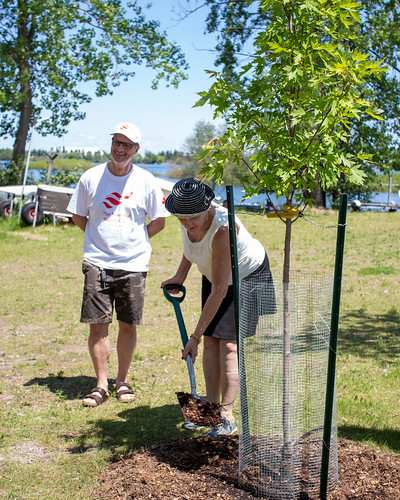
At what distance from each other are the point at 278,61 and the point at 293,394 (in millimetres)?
1700

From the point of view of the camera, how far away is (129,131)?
173 inches

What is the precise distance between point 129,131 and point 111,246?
0.84m

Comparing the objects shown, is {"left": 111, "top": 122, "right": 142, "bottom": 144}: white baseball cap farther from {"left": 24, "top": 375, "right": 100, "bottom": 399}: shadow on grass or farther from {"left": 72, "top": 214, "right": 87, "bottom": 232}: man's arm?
{"left": 24, "top": 375, "right": 100, "bottom": 399}: shadow on grass

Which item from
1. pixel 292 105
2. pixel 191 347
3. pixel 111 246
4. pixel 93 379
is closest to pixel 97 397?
pixel 93 379

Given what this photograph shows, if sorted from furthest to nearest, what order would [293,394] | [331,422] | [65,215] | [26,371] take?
[65,215] < [26,371] < [293,394] < [331,422]

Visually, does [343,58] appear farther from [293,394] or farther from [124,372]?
[124,372]

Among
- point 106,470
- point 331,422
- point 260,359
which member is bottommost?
point 106,470

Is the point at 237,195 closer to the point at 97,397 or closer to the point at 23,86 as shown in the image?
the point at 23,86

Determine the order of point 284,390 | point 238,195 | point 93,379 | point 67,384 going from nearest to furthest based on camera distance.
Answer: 1. point 284,390
2. point 67,384
3. point 93,379
4. point 238,195

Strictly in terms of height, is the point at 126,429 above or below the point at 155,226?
below

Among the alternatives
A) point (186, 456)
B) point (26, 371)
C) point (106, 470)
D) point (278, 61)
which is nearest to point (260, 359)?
point (186, 456)

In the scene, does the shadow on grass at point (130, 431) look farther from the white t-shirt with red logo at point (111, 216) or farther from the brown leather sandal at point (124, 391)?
the white t-shirt with red logo at point (111, 216)

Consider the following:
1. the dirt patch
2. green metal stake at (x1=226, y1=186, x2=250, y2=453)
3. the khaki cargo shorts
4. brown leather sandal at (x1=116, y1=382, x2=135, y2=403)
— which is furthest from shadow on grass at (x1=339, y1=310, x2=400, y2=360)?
the dirt patch

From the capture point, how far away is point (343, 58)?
277cm
